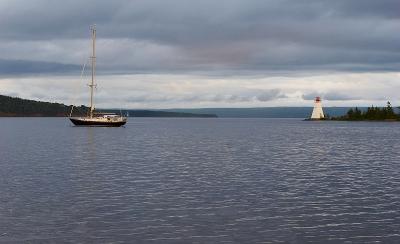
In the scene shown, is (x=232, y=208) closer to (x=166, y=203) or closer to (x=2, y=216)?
(x=166, y=203)

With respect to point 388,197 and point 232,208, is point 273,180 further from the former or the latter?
point 232,208

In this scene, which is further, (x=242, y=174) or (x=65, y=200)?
(x=242, y=174)

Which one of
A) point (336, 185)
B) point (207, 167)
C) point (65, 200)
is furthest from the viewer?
point (207, 167)

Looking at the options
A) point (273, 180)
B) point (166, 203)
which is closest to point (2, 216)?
point (166, 203)

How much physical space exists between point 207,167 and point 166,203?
25.4 m

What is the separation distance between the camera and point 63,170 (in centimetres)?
5706

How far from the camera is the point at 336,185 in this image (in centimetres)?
4569

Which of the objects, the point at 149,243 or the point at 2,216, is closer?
the point at 149,243

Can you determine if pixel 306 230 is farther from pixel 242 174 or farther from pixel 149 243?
pixel 242 174

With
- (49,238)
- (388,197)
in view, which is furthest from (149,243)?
(388,197)

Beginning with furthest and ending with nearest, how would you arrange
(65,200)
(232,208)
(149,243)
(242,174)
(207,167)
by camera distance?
(207,167) → (242,174) → (65,200) → (232,208) → (149,243)

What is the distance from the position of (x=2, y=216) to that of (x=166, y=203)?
996cm

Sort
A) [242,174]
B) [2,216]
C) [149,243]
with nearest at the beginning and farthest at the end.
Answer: [149,243], [2,216], [242,174]

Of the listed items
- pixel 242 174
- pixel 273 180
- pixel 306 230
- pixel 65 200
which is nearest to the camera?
pixel 306 230
